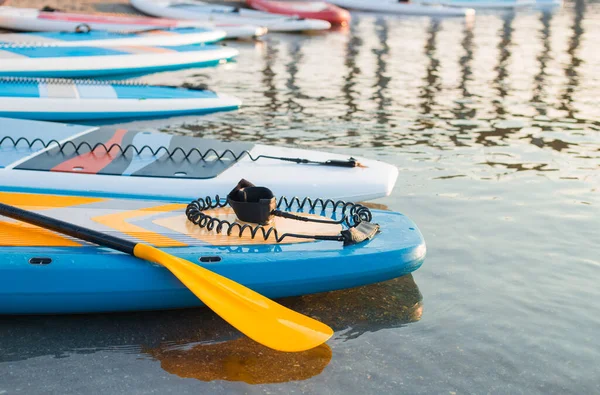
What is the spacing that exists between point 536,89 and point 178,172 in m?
5.78

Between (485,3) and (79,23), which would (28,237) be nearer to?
(79,23)

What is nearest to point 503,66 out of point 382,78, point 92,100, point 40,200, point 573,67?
point 573,67

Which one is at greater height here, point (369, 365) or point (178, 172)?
point (178, 172)

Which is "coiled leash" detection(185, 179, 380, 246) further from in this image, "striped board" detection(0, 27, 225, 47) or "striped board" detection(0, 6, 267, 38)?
"striped board" detection(0, 6, 267, 38)

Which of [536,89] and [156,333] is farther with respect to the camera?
[536,89]

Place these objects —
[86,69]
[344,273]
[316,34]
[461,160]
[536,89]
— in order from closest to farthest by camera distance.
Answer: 1. [344,273]
2. [461,160]
3. [86,69]
4. [536,89]
5. [316,34]

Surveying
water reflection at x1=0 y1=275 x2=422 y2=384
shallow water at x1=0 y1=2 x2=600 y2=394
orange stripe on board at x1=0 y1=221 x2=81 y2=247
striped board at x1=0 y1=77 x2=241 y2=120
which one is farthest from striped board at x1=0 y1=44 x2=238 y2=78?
water reflection at x1=0 y1=275 x2=422 y2=384

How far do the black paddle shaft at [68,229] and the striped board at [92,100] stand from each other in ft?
10.6

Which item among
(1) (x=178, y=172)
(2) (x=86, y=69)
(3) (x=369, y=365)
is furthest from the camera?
(2) (x=86, y=69)

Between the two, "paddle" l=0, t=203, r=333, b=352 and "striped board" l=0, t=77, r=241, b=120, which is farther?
"striped board" l=0, t=77, r=241, b=120

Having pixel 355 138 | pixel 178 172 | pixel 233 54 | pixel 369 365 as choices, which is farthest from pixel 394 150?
pixel 233 54

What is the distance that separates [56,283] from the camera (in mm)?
3229

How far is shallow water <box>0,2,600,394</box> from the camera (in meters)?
3.04

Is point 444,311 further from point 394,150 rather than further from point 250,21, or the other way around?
point 250,21
